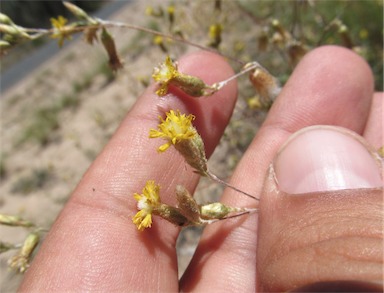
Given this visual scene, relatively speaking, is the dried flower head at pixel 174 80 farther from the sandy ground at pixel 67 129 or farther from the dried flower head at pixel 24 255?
the sandy ground at pixel 67 129

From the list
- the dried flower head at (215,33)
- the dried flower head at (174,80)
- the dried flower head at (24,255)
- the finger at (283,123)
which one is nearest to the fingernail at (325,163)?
the finger at (283,123)

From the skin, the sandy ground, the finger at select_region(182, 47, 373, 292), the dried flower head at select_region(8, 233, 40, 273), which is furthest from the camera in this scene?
the sandy ground

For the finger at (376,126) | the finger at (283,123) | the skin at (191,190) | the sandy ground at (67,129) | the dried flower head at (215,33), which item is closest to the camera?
the skin at (191,190)

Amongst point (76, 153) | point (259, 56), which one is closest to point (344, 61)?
point (259, 56)

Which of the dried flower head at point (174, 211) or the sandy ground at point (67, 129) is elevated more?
the dried flower head at point (174, 211)

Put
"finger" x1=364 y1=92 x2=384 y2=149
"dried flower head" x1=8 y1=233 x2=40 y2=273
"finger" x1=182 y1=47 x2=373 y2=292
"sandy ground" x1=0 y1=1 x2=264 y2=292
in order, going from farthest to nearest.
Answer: "sandy ground" x1=0 y1=1 x2=264 y2=292, "finger" x1=364 y1=92 x2=384 y2=149, "dried flower head" x1=8 y1=233 x2=40 y2=273, "finger" x1=182 y1=47 x2=373 y2=292

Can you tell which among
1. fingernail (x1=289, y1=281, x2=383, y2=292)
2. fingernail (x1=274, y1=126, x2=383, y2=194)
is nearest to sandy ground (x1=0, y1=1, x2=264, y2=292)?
fingernail (x1=274, y1=126, x2=383, y2=194)

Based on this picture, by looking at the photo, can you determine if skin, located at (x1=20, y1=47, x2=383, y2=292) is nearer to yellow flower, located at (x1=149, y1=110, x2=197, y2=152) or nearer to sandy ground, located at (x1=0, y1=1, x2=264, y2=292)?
yellow flower, located at (x1=149, y1=110, x2=197, y2=152)
